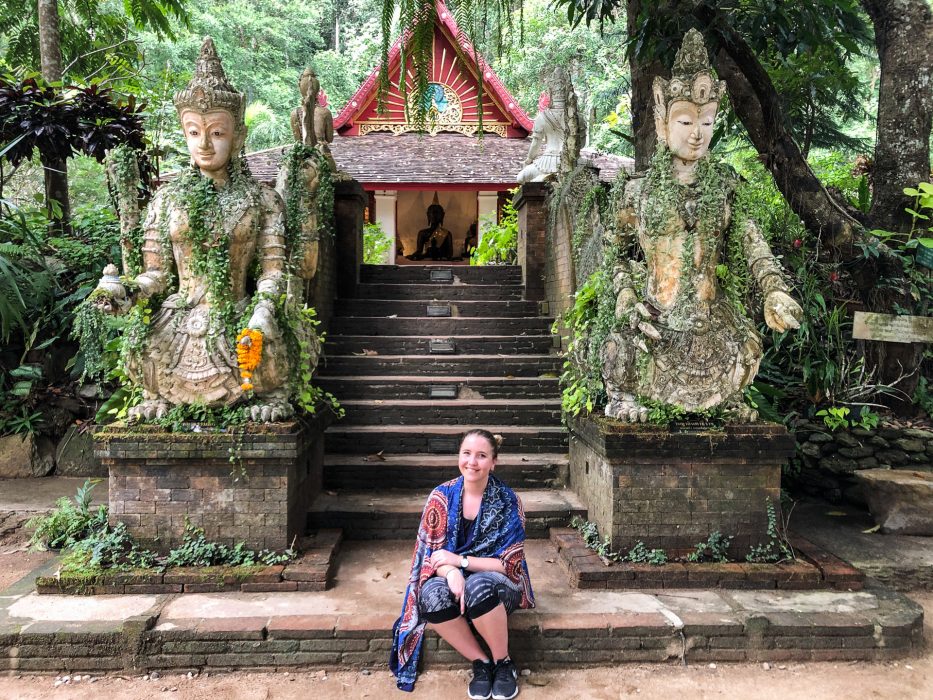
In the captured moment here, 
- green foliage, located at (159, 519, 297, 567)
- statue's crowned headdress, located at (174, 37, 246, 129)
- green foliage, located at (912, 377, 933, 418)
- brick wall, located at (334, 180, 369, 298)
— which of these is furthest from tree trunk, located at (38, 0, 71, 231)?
green foliage, located at (912, 377, 933, 418)

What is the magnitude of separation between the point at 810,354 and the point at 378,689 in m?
4.90

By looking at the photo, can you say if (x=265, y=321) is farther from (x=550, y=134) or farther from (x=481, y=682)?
(x=550, y=134)

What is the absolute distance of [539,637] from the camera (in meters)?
2.91

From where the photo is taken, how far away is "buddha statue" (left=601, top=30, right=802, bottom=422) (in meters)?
3.63

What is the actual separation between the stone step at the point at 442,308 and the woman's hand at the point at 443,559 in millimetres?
3906

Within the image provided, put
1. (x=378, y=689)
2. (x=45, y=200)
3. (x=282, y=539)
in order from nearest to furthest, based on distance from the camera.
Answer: (x=378, y=689), (x=282, y=539), (x=45, y=200)

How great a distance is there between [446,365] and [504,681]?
10.7 feet

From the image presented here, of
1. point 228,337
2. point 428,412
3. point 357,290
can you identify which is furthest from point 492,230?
point 228,337

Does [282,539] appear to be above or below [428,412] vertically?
below

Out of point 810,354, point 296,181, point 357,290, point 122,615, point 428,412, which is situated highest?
point 296,181

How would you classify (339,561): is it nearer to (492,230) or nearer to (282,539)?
(282,539)

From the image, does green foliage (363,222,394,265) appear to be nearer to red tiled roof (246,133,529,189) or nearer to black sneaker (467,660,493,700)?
red tiled roof (246,133,529,189)

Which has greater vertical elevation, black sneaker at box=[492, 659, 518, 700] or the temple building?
the temple building

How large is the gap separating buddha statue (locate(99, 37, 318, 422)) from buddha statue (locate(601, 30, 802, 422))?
2024 mm
